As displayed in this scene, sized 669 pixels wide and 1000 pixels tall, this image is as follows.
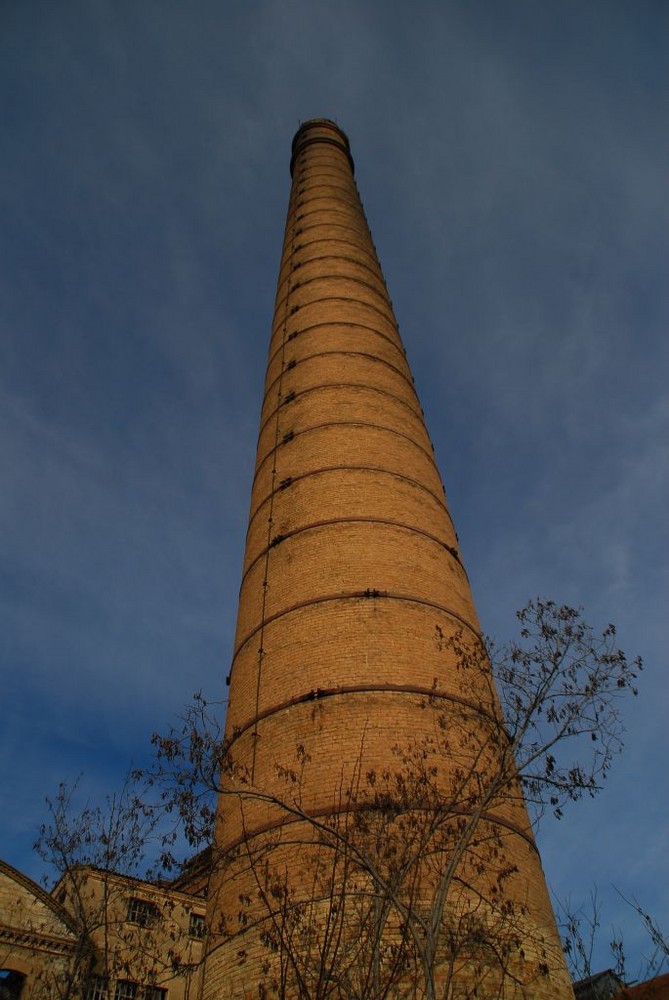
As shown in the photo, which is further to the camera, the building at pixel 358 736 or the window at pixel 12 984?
the window at pixel 12 984

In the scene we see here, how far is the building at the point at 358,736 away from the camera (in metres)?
4.63

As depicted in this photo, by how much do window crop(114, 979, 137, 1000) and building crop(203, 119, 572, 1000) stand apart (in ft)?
28.9

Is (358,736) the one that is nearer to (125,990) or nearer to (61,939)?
(61,939)

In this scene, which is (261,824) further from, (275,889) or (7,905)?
(7,905)

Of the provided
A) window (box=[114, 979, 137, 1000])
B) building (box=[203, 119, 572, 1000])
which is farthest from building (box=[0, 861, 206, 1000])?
building (box=[203, 119, 572, 1000])

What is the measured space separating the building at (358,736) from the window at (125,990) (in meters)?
8.82

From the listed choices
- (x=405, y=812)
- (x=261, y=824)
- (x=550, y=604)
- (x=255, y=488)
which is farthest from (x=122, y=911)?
(x=550, y=604)

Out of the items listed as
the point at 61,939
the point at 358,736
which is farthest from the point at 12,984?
the point at 358,736

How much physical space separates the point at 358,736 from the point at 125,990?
10556mm

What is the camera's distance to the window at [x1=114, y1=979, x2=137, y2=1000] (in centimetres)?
1284

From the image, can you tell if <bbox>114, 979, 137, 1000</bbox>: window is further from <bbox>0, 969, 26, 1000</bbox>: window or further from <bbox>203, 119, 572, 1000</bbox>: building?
<bbox>203, 119, 572, 1000</bbox>: building

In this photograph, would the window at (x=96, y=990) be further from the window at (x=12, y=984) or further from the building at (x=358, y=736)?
the building at (x=358, y=736)

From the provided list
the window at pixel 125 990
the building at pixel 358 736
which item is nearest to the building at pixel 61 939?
the window at pixel 125 990

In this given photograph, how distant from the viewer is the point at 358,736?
233 inches
